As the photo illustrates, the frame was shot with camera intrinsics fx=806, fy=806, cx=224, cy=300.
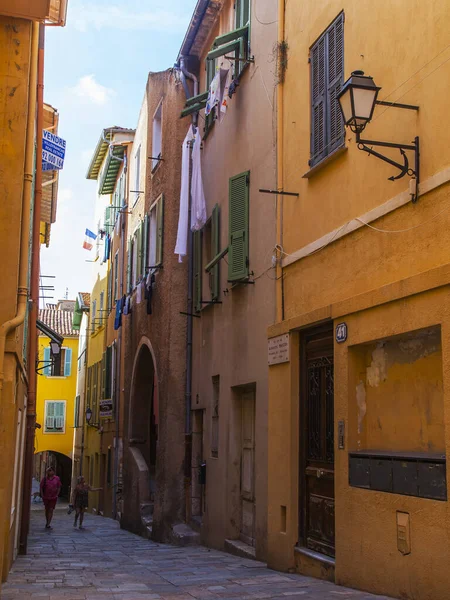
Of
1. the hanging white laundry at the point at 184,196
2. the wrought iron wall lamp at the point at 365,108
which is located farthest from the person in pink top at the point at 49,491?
the wrought iron wall lamp at the point at 365,108

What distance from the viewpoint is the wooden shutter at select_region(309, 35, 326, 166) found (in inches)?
369

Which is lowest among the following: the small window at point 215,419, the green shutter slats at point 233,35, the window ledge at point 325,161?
the small window at point 215,419

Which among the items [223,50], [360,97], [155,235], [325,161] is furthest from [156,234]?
[360,97]

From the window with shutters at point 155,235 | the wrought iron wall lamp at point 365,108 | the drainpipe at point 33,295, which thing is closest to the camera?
the wrought iron wall lamp at point 365,108

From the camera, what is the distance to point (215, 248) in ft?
47.3

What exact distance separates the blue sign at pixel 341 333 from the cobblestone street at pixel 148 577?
2.45m

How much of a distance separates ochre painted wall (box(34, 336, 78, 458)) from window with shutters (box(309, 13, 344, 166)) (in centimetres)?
3697

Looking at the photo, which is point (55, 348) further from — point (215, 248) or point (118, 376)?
point (215, 248)

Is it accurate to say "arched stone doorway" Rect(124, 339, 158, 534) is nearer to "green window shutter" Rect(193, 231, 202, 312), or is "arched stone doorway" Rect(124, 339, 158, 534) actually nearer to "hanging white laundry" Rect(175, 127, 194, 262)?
"green window shutter" Rect(193, 231, 202, 312)

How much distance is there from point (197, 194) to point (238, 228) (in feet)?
9.13

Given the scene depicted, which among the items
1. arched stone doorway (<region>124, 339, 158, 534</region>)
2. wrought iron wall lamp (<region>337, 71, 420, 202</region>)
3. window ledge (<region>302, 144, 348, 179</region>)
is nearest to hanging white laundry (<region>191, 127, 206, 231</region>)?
arched stone doorway (<region>124, 339, 158, 534</region>)

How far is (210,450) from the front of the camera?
14.4 meters

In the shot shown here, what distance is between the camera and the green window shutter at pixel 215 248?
14289 mm

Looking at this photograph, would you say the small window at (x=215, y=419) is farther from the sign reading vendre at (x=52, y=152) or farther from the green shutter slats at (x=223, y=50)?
the green shutter slats at (x=223, y=50)
